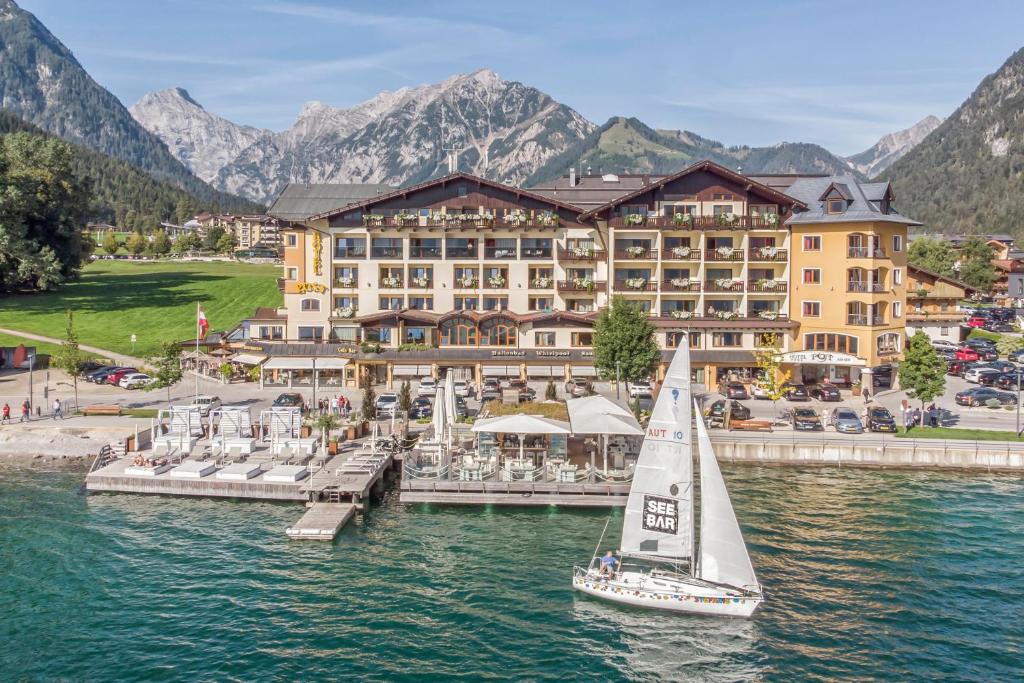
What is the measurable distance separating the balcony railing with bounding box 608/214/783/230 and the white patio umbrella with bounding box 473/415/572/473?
3386 centimetres

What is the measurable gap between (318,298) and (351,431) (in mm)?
26050

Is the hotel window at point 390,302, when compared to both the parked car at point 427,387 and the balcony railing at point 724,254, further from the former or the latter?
the balcony railing at point 724,254

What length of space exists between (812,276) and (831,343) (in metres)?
6.13

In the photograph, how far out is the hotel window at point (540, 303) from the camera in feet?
258

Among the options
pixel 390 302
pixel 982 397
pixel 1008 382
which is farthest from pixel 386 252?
pixel 1008 382

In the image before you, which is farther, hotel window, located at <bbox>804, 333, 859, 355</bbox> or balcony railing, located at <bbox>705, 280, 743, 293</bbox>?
balcony railing, located at <bbox>705, 280, 743, 293</bbox>

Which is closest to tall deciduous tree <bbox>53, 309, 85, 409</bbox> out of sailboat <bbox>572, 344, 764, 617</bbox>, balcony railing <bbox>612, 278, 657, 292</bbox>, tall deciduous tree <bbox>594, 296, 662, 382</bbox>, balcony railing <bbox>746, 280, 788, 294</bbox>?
tall deciduous tree <bbox>594, 296, 662, 382</bbox>

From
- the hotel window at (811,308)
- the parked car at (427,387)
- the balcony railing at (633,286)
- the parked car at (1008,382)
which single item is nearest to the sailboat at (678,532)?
the parked car at (427,387)

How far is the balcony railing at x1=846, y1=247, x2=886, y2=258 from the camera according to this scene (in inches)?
2771

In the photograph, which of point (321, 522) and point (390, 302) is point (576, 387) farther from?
point (321, 522)

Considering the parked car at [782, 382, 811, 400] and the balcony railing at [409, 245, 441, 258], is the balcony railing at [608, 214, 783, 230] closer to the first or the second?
the parked car at [782, 382, 811, 400]

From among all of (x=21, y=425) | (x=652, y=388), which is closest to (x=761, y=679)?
(x=652, y=388)

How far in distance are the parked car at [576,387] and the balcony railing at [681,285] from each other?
37.6ft

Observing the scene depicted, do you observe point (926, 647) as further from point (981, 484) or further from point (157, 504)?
point (157, 504)
